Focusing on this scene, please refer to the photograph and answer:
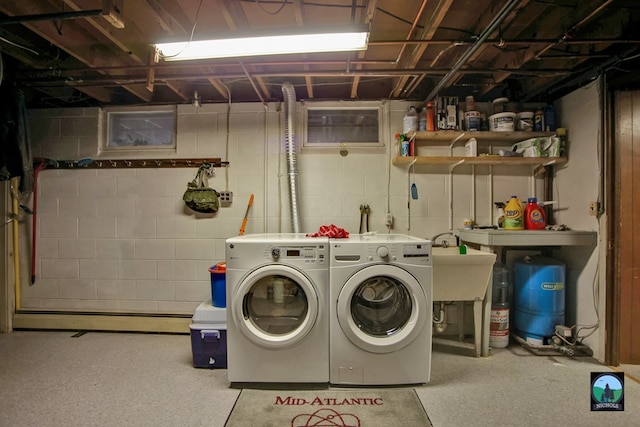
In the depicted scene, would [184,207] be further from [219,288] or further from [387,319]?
[387,319]

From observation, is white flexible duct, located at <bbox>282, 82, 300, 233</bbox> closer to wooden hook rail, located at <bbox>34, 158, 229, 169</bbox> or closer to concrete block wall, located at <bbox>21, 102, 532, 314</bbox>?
concrete block wall, located at <bbox>21, 102, 532, 314</bbox>

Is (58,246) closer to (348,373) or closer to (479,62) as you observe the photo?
(348,373)

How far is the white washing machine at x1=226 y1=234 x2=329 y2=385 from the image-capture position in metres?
1.78

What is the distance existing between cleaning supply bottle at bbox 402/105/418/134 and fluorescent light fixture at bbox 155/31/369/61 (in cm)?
104

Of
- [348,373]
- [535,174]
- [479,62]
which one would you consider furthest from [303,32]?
[535,174]

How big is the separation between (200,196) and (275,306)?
1.32m

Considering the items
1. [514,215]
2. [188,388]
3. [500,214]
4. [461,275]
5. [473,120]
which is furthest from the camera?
[500,214]

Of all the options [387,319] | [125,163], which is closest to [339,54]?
[387,319]

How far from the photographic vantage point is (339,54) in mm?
2326

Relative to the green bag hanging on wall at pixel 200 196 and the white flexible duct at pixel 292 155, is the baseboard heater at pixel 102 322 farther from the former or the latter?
the white flexible duct at pixel 292 155

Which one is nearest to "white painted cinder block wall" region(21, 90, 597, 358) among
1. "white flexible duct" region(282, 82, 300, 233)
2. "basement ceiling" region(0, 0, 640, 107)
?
"white flexible duct" region(282, 82, 300, 233)

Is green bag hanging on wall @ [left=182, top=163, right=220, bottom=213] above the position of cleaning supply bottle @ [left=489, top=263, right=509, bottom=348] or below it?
above

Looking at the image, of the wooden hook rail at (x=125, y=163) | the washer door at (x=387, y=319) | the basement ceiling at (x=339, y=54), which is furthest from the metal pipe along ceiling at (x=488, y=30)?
the wooden hook rail at (x=125, y=163)

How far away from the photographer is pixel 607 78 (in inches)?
82.7
